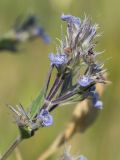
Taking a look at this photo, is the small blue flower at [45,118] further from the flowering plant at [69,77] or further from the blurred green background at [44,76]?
the blurred green background at [44,76]

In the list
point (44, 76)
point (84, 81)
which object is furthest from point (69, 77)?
point (44, 76)

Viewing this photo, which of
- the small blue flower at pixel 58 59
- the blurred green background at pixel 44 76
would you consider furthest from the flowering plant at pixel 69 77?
the blurred green background at pixel 44 76

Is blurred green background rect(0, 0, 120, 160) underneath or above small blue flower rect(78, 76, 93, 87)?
above

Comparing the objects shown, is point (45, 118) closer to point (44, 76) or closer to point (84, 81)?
point (84, 81)

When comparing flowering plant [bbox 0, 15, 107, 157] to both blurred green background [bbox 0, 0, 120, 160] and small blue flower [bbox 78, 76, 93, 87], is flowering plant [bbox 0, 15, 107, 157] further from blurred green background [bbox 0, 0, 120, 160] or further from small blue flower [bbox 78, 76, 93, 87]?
blurred green background [bbox 0, 0, 120, 160]

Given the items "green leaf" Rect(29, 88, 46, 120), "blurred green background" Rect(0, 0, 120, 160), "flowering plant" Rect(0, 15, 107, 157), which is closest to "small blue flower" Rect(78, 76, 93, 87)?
"flowering plant" Rect(0, 15, 107, 157)

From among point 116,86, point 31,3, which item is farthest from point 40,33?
point 31,3
